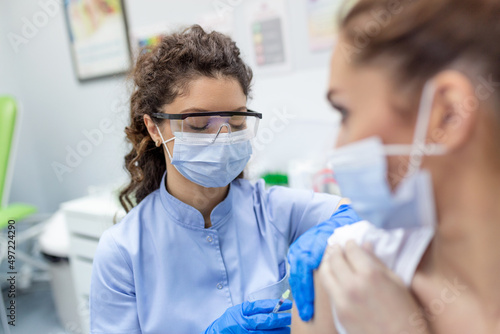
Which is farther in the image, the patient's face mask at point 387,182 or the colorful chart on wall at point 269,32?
the colorful chart on wall at point 269,32

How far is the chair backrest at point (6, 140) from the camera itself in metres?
2.16

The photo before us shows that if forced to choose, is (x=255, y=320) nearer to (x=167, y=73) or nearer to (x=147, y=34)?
(x=167, y=73)

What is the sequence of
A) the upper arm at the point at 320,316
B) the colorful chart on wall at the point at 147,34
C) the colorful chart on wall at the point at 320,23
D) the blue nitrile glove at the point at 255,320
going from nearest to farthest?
the upper arm at the point at 320,316 < the blue nitrile glove at the point at 255,320 < the colorful chart on wall at the point at 320,23 < the colorful chart on wall at the point at 147,34

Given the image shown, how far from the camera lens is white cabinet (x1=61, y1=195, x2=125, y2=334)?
2.27 metres

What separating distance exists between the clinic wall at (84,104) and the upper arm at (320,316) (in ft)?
4.68

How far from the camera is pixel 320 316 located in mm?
779

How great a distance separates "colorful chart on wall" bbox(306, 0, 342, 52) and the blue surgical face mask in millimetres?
1051

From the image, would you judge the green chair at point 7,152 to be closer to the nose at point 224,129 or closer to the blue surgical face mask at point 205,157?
the blue surgical face mask at point 205,157

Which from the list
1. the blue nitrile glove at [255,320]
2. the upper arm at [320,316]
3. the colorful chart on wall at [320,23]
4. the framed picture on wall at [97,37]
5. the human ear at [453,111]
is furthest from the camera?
the framed picture on wall at [97,37]

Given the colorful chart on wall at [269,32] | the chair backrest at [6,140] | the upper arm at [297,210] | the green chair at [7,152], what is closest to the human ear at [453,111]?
the upper arm at [297,210]

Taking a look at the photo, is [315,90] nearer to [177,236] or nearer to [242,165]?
[242,165]

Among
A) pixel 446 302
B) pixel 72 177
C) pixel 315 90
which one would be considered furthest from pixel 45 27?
pixel 446 302

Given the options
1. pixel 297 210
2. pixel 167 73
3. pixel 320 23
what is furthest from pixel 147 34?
pixel 297 210

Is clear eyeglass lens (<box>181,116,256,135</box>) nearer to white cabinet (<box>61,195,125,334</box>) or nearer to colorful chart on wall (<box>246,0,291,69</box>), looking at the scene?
colorful chart on wall (<box>246,0,291,69</box>)
